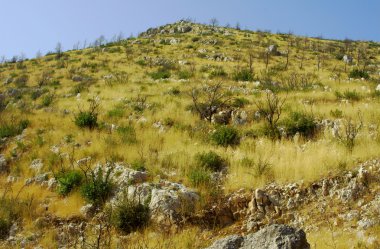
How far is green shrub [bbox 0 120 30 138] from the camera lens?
1301cm

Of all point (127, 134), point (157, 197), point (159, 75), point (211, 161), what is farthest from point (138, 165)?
point (159, 75)

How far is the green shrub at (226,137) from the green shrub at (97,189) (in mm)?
3646

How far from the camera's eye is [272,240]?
4613 mm

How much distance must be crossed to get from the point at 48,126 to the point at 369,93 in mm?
12503

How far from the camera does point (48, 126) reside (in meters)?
13.9

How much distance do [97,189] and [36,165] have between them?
10.3ft

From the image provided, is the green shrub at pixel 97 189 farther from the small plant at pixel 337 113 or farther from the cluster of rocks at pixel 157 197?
the small plant at pixel 337 113

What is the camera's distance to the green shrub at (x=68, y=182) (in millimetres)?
9047

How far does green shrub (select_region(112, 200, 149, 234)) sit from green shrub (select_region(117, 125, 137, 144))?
12.6 feet

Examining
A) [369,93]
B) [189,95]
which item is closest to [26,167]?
[189,95]

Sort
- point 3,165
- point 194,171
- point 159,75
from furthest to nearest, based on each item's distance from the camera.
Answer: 1. point 159,75
2. point 3,165
3. point 194,171

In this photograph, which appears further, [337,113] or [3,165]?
[337,113]

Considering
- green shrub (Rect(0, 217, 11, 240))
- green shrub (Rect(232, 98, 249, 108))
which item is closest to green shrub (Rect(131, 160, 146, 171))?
green shrub (Rect(0, 217, 11, 240))

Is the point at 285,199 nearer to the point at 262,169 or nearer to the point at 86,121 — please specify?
the point at 262,169
